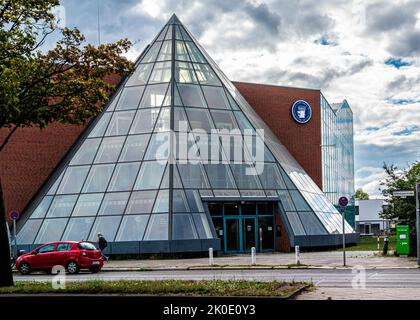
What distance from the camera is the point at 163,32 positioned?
45.1 m

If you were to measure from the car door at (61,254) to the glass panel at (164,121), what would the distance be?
41.8 feet

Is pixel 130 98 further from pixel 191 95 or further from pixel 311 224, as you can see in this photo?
pixel 311 224

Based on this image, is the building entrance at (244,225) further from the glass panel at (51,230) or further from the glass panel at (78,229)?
the glass panel at (51,230)

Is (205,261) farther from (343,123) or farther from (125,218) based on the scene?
(343,123)

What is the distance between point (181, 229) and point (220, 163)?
6412mm

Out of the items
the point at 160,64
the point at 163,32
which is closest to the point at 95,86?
the point at 160,64

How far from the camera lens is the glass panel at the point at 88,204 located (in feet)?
115

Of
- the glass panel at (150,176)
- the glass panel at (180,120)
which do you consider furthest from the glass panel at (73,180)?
the glass panel at (180,120)

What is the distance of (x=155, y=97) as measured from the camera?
39.9m

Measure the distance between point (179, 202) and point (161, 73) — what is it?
11.1 m

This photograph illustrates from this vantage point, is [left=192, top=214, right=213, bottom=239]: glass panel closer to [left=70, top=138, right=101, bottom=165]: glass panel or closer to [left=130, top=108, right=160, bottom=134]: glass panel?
[left=130, top=108, right=160, bottom=134]: glass panel

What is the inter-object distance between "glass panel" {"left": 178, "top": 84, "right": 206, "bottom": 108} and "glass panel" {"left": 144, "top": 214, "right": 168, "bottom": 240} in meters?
9.10

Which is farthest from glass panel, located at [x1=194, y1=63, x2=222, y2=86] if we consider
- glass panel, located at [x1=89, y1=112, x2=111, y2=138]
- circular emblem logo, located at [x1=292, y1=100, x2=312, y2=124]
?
circular emblem logo, located at [x1=292, y1=100, x2=312, y2=124]

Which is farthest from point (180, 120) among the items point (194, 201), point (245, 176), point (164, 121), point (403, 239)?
point (403, 239)
